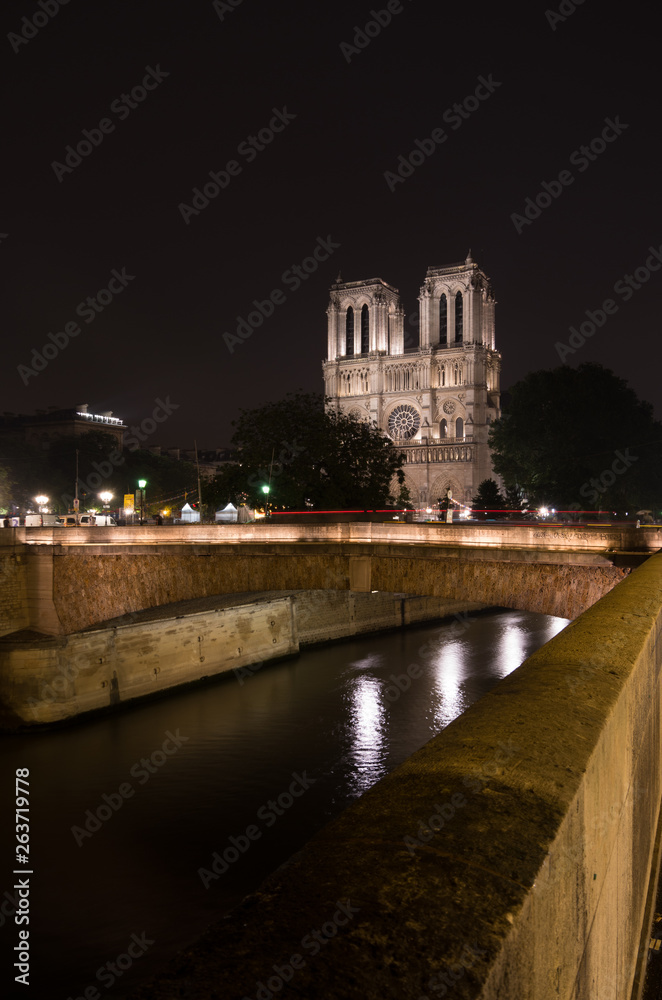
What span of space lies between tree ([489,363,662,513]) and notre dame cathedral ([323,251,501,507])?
85.7 ft

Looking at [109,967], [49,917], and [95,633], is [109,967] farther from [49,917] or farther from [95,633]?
[95,633]

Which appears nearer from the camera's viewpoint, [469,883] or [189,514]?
[469,883]

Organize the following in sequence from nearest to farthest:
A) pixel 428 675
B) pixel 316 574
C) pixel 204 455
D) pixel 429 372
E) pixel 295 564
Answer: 1. pixel 316 574
2. pixel 295 564
3. pixel 428 675
4. pixel 429 372
5. pixel 204 455

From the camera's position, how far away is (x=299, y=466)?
38.4m

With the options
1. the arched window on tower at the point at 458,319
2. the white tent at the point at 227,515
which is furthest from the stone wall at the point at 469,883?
the arched window on tower at the point at 458,319

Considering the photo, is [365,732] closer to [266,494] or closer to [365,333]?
[266,494]

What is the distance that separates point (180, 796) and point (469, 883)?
17.3 meters

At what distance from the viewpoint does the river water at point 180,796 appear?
12180mm

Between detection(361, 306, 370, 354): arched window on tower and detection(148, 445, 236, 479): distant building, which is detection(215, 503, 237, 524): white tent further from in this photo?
detection(148, 445, 236, 479): distant building

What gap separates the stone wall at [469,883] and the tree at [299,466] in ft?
111

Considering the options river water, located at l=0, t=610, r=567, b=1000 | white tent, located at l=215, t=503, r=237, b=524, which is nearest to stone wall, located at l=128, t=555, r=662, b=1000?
river water, located at l=0, t=610, r=567, b=1000

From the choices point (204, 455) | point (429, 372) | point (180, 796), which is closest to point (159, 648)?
point (180, 796)

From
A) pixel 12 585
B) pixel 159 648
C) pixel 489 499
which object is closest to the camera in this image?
pixel 159 648

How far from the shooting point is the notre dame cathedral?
9038cm
